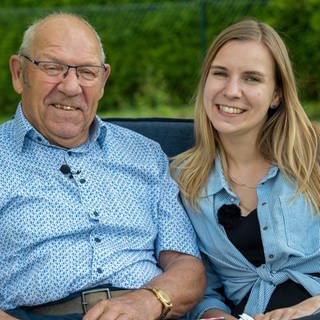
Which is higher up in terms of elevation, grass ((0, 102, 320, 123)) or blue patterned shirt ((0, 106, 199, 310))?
blue patterned shirt ((0, 106, 199, 310))

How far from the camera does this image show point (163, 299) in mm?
3465

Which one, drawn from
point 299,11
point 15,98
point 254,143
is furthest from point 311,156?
point 15,98

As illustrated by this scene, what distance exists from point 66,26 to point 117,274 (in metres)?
1.06

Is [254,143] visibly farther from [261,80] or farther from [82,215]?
[82,215]

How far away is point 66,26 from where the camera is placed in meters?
3.74

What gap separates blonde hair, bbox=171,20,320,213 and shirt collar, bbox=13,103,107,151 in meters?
0.36

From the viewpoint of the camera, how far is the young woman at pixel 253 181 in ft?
12.1

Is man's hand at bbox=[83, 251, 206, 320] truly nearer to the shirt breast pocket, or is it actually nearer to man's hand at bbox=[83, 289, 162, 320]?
man's hand at bbox=[83, 289, 162, 320]

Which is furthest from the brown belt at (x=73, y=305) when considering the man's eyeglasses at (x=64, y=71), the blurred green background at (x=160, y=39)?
the blurred green background at (x=160, y=39)

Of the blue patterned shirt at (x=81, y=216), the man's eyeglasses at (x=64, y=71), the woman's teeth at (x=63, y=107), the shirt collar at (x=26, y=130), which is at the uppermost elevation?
the man's eyeglasses at (x=64, y=71)

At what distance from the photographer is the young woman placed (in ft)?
12.1

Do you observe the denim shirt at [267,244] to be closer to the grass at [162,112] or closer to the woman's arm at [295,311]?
→ the woman's arm at [295,311]

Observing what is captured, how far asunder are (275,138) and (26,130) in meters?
1.07

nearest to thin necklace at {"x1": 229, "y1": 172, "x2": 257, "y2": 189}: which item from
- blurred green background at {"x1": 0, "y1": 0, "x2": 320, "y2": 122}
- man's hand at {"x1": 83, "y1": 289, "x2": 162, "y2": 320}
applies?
man's hand at {"x1": 83, "y1": 289, "x2": 162, "y2": 320}
